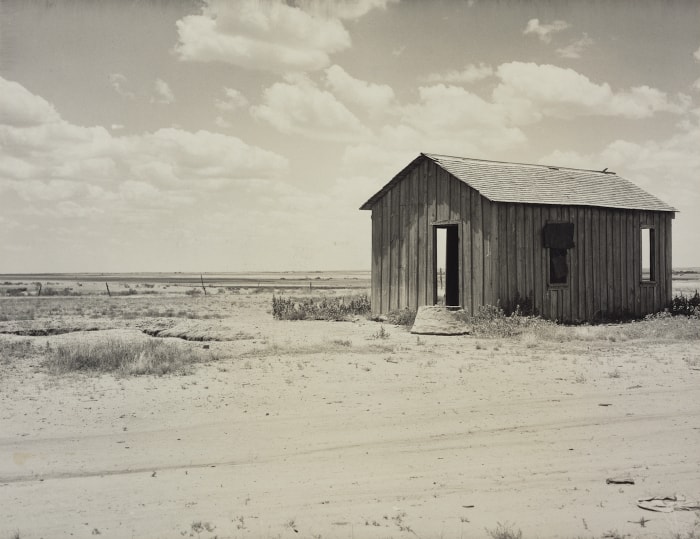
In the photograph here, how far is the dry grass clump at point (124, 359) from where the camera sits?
37.8 feet

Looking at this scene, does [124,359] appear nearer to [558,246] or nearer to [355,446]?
[355,446]

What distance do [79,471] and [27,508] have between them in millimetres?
997

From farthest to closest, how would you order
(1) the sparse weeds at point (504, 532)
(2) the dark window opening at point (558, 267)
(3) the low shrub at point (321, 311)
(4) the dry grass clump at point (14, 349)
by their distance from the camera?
(3) the low shrub at point (321, 311) < (2) the dark window opening at point (558, 267) < (4) the dry grass clump at point (14, 349) < (1) the sparse weeds at point (504, 532)

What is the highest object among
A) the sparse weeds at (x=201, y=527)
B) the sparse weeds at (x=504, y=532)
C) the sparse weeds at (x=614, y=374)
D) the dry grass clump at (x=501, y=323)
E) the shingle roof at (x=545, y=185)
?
the shingle roof at (x=545, y=185)

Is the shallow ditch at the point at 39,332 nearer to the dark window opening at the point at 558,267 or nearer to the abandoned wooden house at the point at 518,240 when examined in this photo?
the abandoned wooden house at the point at 518,240

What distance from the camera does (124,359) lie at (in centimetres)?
1222

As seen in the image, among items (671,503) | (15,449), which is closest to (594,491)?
(671,503)

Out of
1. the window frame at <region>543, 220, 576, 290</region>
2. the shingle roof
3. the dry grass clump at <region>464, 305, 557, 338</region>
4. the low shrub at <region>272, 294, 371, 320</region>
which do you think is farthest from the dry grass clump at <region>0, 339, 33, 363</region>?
the window frame at <region>543, 220, 576, 290</region>

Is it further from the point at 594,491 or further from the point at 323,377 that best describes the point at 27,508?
the point at 323,377

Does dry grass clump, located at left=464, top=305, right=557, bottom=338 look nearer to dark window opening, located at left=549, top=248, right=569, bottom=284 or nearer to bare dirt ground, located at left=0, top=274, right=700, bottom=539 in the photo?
dark window opening, located at left=549, top=248, right=569, bottom=284

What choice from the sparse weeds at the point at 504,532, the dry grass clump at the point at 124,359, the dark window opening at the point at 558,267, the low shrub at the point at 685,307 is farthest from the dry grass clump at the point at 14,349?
the low shrub at the point at 685,307

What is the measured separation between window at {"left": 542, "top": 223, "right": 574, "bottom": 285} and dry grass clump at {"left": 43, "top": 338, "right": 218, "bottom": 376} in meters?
10.1

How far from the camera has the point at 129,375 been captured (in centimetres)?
1125

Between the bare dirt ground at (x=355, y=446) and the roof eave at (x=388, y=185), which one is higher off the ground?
the roof eave at (x=388, y=185)
